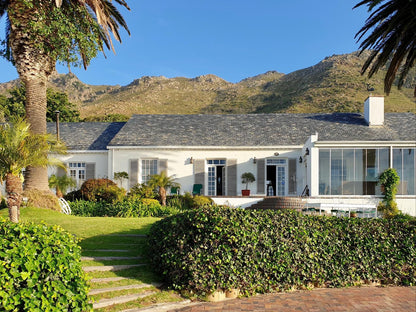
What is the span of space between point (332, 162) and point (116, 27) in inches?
474

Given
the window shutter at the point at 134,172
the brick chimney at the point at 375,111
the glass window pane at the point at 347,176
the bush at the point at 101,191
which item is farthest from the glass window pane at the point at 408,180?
the window shutter at the point at 134,172

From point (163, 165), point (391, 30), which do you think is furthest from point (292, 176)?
point (391, 30)

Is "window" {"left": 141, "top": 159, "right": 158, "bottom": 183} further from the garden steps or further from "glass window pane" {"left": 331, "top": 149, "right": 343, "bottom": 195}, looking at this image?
the garden steps

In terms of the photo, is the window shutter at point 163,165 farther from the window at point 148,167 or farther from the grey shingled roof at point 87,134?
the grey shingled roof at point 87,134

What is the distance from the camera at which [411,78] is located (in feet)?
207

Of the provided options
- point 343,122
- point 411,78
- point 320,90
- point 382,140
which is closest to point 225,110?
point 320,90

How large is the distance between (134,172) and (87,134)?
531cm

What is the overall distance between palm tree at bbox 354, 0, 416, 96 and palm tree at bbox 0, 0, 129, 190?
908cm

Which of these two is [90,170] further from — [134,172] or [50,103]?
[50,103]

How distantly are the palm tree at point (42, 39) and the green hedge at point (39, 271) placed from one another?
979cm

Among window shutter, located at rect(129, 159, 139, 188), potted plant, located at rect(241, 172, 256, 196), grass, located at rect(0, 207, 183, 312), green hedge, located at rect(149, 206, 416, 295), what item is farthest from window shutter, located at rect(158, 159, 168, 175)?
green hedge, located at rect(149, 206, 416, 295)

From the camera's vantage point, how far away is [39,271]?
5000mm

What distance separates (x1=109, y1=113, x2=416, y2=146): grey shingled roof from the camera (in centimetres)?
2077

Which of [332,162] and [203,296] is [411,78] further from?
[203,296]
